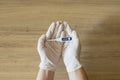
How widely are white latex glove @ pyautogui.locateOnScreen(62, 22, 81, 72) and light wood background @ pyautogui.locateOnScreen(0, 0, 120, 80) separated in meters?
0.07

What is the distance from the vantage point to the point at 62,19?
1.06 meters

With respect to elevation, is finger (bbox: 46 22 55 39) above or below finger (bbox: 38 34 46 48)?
above

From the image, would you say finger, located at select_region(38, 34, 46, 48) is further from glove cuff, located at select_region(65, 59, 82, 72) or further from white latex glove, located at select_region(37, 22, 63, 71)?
glove cuff, located at select_region(65, 59, 82, 72)

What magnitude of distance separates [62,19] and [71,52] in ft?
0.55

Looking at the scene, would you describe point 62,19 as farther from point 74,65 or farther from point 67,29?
point 74,65

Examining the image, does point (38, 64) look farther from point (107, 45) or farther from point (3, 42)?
point (107, 45)

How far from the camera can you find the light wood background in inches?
40.5

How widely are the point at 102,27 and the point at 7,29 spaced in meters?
0.40

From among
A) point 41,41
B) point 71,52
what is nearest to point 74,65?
point 71,52

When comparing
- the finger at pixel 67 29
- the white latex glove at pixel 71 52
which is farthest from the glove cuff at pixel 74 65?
the finger at pixel 67 29

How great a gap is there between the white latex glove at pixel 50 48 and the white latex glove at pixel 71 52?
0.02 meters

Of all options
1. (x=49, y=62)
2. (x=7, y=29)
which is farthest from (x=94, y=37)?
(x=7, y=29)

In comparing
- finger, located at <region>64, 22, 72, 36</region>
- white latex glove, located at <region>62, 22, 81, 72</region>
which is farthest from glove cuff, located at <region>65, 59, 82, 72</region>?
finger, located at <region>64, 22, 72, 36</region>

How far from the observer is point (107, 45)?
40.9 inches
